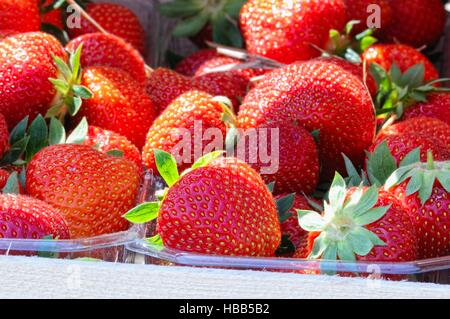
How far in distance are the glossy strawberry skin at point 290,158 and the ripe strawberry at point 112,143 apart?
9.1 inches

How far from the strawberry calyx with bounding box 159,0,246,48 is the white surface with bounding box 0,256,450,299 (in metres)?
1.14

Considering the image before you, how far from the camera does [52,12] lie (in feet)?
6.43

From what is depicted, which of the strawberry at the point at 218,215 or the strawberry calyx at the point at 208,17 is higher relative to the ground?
the strawberry calyx at the point at 208,17

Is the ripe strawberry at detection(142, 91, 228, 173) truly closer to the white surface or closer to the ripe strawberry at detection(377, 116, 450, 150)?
the ripe strawberry at detection(377, 116, 450, 150)

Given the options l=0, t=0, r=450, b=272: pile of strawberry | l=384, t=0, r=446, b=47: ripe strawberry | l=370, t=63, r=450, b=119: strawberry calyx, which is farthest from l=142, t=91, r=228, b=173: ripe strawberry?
l=384, t=0, r=446, b=47: ripe strawberry

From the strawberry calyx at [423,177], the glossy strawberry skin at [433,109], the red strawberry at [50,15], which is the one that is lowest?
the glossy strawberry skin at [433,109]

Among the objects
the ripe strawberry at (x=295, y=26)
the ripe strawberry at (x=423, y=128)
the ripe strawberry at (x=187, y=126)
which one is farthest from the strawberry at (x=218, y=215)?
the ripe strawberry at (x=295, y=26)

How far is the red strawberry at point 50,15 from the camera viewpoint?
1.94 m

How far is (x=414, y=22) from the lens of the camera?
2057 mm

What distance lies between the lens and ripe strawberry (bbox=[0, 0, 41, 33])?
6.01ft

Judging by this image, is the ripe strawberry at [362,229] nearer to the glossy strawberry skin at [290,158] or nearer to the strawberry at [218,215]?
the strawberry at [218,215]

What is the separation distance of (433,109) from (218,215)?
2.23 feet

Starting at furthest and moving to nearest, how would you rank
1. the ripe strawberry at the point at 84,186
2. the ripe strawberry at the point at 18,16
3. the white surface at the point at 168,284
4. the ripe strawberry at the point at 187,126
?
the ripe strawberry at the point at 18,16 < the ripe strawberry at the point at 187,126 < the ripe strawberry at the point at 84,186 < the white surface at the point at 168,284
